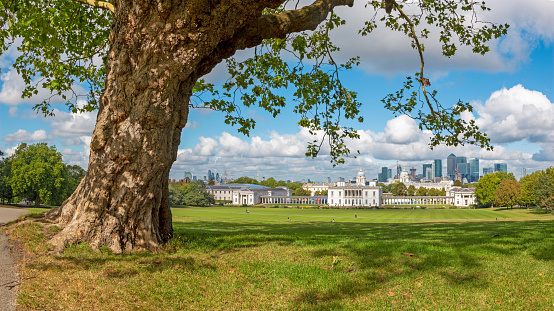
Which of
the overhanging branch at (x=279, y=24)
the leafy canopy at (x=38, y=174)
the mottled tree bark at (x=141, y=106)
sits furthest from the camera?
the leafy canopy at (x=38, y=174)

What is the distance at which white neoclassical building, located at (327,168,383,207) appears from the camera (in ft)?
447

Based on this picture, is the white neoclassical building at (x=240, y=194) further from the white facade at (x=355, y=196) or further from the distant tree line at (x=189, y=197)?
the distant tree line at (x=189, y=197)

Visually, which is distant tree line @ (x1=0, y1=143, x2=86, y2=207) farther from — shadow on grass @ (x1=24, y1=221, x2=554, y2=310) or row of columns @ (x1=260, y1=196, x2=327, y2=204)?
row of columns @ (x1=260, y1=196, x2=327, y2=204)

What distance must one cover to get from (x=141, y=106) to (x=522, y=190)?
80.5 m

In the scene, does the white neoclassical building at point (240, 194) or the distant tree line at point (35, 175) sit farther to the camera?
the white neoclassical building at point (240, 194)

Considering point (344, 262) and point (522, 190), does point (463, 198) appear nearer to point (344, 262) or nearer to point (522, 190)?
point (522, 190)

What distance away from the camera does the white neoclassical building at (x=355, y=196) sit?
136125 mm

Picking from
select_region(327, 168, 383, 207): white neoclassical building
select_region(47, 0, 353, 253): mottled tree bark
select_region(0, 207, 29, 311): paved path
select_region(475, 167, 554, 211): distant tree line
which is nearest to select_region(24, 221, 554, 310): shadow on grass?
select_region(0, 207, 29, 311): paved path

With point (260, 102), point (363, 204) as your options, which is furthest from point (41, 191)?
point (363, 204)

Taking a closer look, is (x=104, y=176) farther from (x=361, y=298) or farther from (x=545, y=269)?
(x=545, y=269)

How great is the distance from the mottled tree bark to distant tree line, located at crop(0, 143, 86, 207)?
43.3 meters

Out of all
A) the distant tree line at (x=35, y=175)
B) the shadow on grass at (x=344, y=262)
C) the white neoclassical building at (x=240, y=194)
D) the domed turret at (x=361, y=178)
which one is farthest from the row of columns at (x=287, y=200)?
the shadow on grass at (x=344, y=262)

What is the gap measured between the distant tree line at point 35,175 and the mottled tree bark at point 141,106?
142 ft

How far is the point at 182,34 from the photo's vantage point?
223 inches
